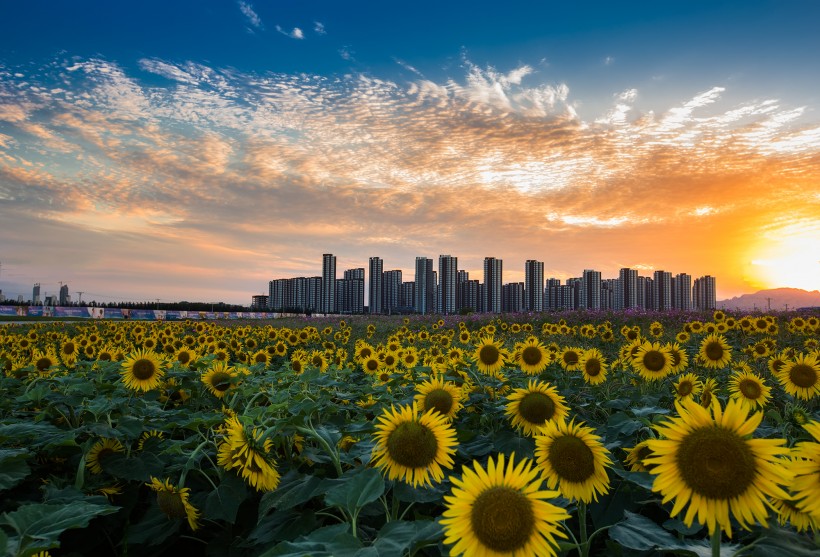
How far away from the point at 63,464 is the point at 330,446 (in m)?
2.45

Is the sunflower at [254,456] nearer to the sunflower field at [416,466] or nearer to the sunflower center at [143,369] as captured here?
the sunflower field at [416,466]

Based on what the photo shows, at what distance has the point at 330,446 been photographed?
8.42ft

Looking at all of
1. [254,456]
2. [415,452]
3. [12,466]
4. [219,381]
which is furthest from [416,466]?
[219,381]

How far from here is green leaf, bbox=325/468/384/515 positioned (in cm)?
196

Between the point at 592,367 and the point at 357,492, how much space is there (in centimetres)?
415

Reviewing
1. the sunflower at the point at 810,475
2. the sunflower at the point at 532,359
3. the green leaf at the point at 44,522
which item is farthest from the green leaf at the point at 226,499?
the sunflower at the point at 532,359

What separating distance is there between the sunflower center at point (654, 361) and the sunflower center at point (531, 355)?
1.32 meters

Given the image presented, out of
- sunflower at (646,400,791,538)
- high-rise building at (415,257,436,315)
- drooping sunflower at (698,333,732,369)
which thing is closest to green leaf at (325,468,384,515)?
sunflower at (646,400,791,538)

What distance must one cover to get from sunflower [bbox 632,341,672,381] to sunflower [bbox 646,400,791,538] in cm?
423

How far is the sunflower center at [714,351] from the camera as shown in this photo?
6.81 m

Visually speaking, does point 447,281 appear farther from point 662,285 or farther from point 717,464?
point 717,464

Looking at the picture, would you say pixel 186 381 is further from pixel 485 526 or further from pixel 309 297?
pixel 309 297

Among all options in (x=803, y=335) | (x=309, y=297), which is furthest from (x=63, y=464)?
(x=309, y=297)

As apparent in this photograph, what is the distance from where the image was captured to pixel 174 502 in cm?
278
